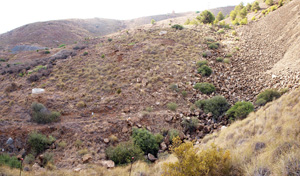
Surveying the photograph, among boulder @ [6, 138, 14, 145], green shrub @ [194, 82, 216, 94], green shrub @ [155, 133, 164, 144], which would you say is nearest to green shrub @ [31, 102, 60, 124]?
boulder @ [6, 138, 14, 145]

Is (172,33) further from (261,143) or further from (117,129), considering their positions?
(261,143)

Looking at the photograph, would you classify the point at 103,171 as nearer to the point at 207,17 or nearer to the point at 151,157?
the point at 151,157

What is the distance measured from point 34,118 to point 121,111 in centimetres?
398

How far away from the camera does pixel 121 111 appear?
8.20 m

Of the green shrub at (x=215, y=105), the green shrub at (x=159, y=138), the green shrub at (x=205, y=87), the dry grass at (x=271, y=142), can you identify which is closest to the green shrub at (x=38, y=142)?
the green shrub at (x=159, y=138)

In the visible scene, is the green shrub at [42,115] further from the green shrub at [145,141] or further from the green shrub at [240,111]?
the green shrub at [240,111]

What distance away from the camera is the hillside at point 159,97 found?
15.3 feet

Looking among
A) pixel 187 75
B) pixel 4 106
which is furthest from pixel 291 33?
pixel 4 106

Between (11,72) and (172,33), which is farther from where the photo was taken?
(172,33)

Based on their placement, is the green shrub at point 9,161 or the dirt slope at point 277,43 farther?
the dirt slope at point 277,43

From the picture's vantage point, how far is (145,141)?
6.08 m

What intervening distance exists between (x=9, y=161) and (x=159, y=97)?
6747 mm

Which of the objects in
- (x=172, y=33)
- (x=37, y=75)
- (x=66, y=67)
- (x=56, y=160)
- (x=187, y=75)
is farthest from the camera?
(x=172, y=33)

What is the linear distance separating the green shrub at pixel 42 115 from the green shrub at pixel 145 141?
401 centimetres
